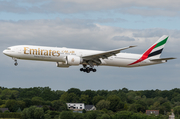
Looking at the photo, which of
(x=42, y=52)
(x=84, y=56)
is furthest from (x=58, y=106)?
(x=42, y=52)

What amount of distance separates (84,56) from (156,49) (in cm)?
1793

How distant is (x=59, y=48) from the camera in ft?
205

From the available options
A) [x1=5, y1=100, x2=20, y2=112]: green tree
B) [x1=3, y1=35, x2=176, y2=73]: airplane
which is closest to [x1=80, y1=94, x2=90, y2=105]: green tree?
[x1=5, y1=100, x2=20, y2=112]: green tree

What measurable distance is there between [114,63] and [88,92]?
109377 mm

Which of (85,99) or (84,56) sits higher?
(84,56)

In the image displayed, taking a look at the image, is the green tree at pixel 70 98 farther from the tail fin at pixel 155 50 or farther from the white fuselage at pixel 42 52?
the white fuselage at pixel 42 52

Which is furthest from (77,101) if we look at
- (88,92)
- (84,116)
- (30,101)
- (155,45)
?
(155,45)

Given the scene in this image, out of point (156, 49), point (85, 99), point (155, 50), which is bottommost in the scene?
point (85, 99)

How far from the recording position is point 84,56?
207ft

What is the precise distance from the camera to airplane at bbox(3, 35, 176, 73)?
60.8m

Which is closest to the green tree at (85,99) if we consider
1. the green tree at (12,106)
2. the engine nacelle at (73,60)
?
the green tree at (12,106)

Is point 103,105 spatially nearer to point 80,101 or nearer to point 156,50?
point 80,101

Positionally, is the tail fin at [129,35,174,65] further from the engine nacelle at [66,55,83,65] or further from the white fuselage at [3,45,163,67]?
the engine nacelle at [66,55,83,65]

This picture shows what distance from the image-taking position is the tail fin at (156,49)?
70062 mm
